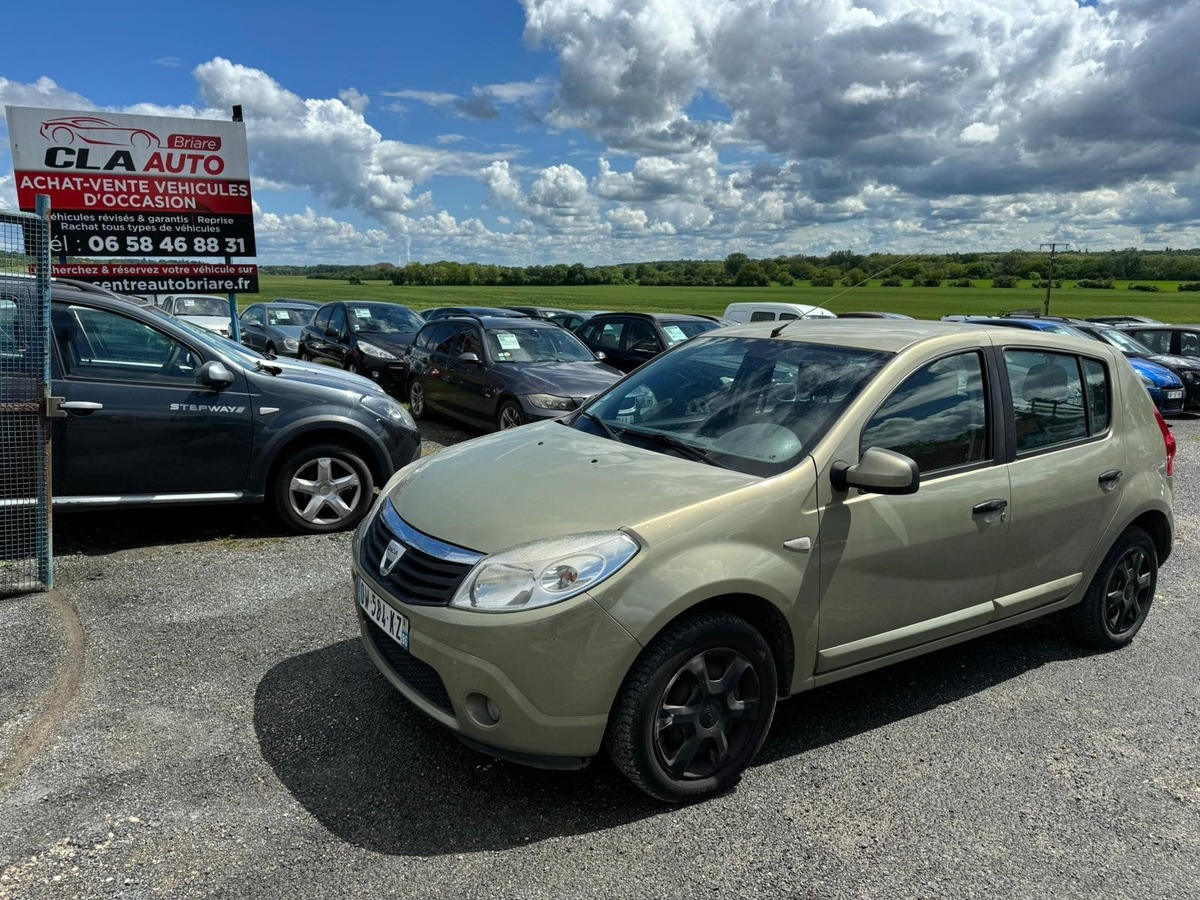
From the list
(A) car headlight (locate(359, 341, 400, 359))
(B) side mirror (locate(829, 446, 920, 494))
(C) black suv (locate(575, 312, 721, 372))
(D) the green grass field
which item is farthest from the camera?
(D) the green grass field

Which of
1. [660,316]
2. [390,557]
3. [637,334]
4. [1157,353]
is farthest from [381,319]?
[1157,353]

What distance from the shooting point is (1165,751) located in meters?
3.59

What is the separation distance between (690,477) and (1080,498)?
7.12ft

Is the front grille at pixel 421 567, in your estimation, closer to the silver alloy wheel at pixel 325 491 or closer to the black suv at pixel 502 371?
the silver alloy wheel at pixel 325 491

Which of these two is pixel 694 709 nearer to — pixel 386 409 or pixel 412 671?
pixel 412 671

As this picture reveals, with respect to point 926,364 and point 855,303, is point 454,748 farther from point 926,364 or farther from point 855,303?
point 855,303

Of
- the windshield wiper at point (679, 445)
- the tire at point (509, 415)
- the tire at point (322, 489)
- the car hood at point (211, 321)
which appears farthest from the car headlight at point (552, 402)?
the car hood at point (211, 321)

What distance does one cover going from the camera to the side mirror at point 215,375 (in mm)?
5805

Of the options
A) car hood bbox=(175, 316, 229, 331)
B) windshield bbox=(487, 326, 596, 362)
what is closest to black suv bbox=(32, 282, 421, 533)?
windshield bbox=(487, 326, 596, 362)

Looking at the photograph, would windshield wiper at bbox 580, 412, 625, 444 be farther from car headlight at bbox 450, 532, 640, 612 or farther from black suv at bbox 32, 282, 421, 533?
black suv at bbox 32, 282, 421, 533

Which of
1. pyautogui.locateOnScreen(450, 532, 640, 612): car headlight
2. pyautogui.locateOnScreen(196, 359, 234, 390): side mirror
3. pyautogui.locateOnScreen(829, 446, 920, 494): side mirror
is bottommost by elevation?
pyautogui.locateOnScreen(450, 532, 640, 612): car headlight

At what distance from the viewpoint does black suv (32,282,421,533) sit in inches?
220

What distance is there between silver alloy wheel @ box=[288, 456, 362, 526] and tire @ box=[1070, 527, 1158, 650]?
4.85 metres

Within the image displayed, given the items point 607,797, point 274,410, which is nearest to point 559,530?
point 607,797
